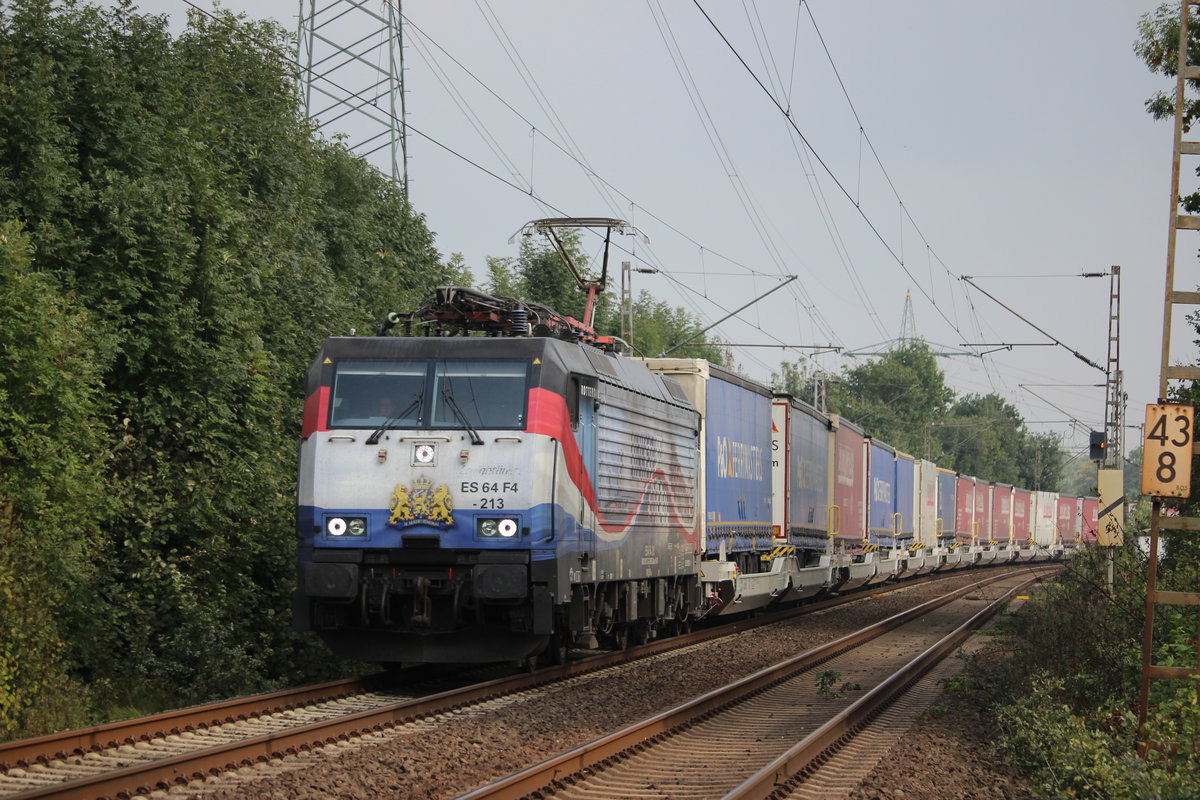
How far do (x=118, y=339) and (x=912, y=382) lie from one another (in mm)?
105846

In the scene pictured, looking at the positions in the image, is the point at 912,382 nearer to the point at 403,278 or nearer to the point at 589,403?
the point at 403,278

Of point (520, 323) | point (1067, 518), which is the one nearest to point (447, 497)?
point (520, 323)

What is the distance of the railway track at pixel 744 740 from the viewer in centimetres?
875

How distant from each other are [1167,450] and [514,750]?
17.1 feet

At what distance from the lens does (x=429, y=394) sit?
498 inches

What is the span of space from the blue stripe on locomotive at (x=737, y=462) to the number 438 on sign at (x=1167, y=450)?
9.64 metres

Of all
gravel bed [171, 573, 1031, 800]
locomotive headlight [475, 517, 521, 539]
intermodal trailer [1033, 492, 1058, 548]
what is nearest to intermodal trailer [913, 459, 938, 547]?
intermodal trailer [1033, 492, 1058, 548]

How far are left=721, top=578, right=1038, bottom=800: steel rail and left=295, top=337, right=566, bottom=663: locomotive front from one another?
281cm

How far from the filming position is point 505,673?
14.2 m

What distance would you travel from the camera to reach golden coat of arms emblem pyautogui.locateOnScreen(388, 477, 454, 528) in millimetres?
12164

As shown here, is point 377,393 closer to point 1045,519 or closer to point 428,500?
point 428,500

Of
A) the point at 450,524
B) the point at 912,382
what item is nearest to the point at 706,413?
the point at 450,524

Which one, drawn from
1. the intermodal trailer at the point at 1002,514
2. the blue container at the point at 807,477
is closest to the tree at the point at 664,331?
the intermodal trailer at the point at 1002,514

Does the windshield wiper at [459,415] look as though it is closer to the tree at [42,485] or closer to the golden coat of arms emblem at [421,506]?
the golden coat of arms emblem at [421,506]
